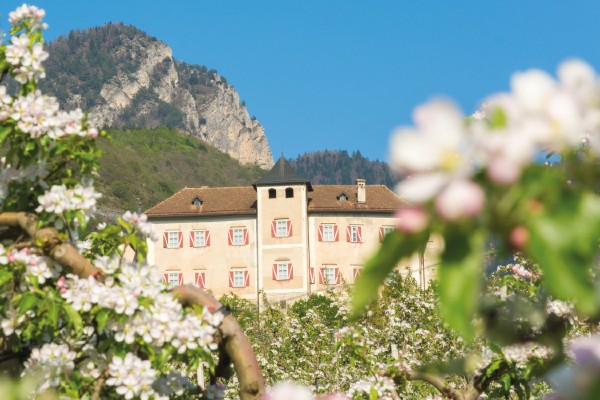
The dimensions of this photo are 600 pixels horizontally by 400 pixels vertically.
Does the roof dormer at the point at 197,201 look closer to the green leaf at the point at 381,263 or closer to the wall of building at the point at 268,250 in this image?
the wall of building at the point at 268,250

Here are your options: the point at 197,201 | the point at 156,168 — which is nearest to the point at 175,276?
the point at 197,201

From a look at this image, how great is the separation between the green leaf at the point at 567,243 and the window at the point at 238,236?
4447cm

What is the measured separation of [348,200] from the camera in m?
46.5

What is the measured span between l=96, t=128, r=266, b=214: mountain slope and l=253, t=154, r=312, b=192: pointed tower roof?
3962cm

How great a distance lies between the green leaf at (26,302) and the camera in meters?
3.20

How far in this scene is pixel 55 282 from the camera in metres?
3.58

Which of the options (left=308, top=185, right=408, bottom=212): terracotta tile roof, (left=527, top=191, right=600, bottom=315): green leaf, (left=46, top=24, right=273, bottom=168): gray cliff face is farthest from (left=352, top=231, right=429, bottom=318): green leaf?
(left=46, top=24, right=273, bottom=168): gray cliff face

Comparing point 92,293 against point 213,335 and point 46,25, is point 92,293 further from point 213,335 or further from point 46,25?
point 46,25

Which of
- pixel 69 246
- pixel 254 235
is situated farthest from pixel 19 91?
pixel 254 235

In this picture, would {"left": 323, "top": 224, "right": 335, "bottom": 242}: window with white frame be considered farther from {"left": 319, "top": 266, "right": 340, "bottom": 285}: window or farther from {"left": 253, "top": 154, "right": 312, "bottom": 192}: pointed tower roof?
{"left": 253, "top": 154, "right": 312, "bottom": 192}: pointed tower roof

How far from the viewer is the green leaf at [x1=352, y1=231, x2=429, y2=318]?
77 centimetres

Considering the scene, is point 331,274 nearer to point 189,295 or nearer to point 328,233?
point 328,233

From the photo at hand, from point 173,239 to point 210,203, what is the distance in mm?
2843

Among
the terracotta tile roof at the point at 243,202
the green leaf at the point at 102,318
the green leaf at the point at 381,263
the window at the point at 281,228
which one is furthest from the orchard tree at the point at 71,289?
the terracotta tile roof at the point at 243,202
